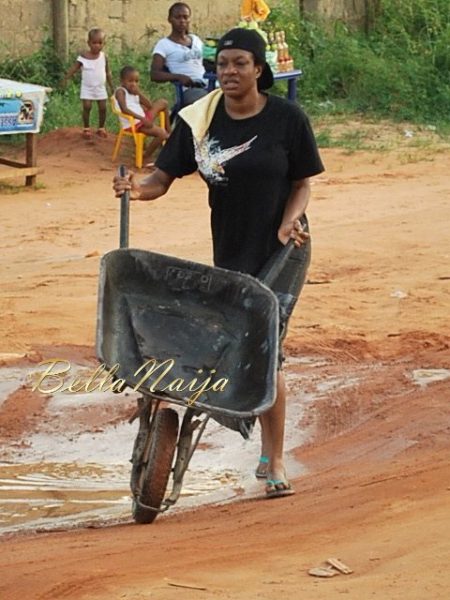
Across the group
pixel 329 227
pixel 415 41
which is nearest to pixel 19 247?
pixel 329 227

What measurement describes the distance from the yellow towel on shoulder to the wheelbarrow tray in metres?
0.58

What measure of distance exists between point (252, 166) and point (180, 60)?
9.41 m

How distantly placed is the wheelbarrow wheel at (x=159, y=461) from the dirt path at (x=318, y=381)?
0.14 metres

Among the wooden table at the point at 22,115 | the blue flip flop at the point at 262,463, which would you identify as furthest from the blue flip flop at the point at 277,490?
the wooden table at the point at 22,115

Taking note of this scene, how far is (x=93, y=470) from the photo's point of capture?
630cm

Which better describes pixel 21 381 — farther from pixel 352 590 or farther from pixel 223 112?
pixel 352 590

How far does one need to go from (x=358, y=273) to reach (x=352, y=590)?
6.20m

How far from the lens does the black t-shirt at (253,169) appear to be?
5.54 metres

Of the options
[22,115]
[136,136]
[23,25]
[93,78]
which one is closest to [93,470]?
[22,115]

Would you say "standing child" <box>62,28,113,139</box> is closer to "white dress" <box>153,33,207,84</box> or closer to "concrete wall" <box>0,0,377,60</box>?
"white dress" <box>153,33,207,84</box>

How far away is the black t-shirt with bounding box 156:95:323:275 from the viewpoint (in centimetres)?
554

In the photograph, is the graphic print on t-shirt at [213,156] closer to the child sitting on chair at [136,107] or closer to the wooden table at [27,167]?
the wooden table at [27,167]

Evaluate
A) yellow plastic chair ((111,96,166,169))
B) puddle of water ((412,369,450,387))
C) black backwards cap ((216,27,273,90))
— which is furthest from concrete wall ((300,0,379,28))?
black backwards cap ((216,27,273,90))

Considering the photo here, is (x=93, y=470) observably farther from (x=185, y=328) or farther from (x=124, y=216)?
(x=124, y=216)
